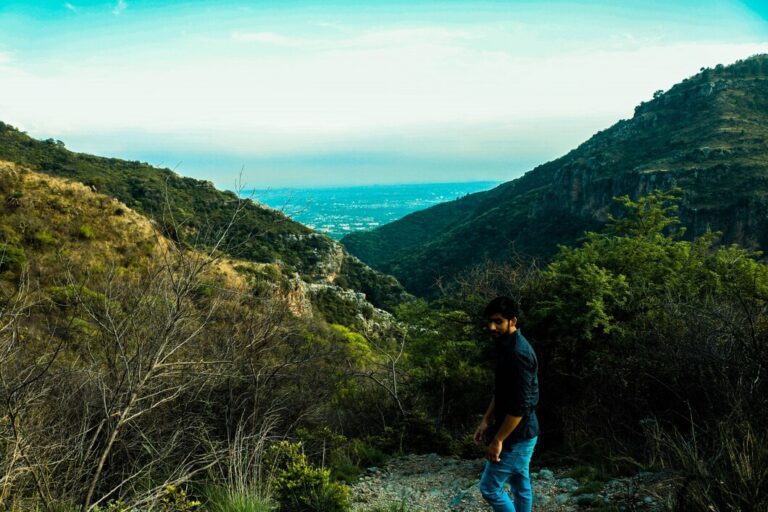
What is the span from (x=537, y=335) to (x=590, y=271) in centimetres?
150

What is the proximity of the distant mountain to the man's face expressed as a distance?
40.5 meters

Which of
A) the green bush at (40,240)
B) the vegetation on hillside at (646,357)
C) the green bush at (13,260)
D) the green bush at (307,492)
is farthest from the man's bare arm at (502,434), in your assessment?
the green bush at (40,240)

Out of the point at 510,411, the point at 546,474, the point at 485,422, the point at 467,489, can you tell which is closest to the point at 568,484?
the point at 546,474

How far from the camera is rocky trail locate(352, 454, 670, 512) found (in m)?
4.22

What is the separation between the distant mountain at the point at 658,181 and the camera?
165 ft

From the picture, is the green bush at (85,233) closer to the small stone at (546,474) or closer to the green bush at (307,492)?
the green bush at (307,492)

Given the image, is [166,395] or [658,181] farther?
[658,181]

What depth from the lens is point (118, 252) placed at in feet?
69.9

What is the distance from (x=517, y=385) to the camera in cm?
333

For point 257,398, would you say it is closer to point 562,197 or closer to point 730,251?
point 730,251

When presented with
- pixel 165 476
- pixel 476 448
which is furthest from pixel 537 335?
pixel 165 476

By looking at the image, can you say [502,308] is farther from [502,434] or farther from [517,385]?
[502,434]

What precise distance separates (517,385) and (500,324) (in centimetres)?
47

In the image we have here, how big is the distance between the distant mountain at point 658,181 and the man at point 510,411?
40.5 m
